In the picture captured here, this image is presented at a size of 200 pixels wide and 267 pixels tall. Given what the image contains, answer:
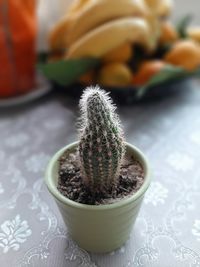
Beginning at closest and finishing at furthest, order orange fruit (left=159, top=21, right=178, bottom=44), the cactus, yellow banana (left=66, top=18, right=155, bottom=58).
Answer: the cactus, yellow banana (left=66, top=18, right=155, bottom=58), orange fruit (left=159, top=21, right=178, bottom=44)

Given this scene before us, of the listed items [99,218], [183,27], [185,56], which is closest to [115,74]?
[185,56]

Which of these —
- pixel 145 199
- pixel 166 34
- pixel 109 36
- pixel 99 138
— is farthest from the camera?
pixel 166 34

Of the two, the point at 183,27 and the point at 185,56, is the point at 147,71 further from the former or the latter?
the point at 183,27

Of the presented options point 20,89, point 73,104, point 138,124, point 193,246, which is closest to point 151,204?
point 193,246

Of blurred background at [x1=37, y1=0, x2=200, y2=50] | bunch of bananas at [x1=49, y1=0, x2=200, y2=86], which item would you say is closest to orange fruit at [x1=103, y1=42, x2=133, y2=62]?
bunch of bananas at [x1=49, y1=0, x2=200, y2=86]

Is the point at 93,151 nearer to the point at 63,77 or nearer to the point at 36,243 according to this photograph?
the point at 36,243

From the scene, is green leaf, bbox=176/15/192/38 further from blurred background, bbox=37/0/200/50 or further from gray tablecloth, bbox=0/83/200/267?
blurred background, bbox=37/0/200/50
